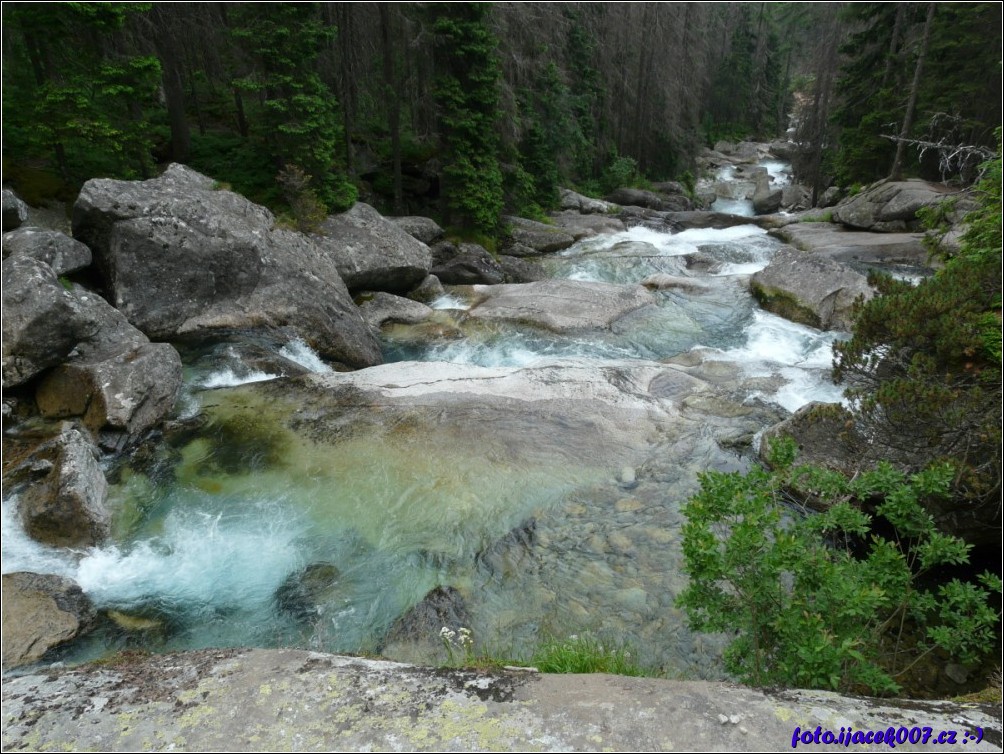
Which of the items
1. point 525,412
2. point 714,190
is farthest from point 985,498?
point 714,190

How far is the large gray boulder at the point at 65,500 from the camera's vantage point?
6141 millimetres

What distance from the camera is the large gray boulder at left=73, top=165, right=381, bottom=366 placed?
9969 millimetres

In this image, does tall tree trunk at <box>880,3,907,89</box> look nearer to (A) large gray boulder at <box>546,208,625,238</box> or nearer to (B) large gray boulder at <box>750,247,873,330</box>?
(A) large gray boulder at <box>546,208,625,238</box>

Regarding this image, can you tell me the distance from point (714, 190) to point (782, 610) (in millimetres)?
42505

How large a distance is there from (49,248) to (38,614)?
578cm

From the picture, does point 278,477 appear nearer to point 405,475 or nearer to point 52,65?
point 405,475

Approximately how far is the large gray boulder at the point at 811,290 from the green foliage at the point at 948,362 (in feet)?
24.4

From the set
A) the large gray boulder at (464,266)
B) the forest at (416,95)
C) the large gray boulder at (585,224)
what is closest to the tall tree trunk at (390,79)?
the forest at (416,95)

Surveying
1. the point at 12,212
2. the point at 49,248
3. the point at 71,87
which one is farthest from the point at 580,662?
the point at 71,87

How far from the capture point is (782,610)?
343 centimetres

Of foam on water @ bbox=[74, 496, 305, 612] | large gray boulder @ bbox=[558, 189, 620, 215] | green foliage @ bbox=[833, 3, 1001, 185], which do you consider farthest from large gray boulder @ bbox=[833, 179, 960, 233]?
foam on water @ bbox=[74, 496, 305, 612]

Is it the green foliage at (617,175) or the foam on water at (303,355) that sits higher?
the green foliage at (617,175)

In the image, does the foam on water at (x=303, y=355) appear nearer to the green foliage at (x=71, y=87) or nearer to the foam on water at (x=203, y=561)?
the foam on water at (x=203, y=561)

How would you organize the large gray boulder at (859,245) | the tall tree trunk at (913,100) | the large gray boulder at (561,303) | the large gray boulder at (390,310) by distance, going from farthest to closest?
the tall tree trunk at (913,100), the large gray boulder at (859,245), the large gray boulder at (390,310), the large gray boulder at (561,303)
